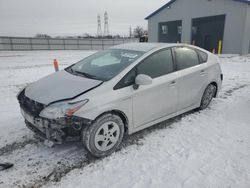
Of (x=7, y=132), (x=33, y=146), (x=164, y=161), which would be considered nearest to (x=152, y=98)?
(x=164, y=161)

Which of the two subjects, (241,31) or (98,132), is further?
(241,31)

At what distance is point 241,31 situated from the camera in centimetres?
1631

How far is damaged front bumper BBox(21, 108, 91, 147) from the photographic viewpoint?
→ 8.77 ft

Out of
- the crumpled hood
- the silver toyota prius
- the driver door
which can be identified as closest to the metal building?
the silver toyota prius

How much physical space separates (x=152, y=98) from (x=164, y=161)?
102 centimetres

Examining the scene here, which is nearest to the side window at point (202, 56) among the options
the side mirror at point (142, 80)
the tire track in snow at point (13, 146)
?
the side mirror at point (142, 80)

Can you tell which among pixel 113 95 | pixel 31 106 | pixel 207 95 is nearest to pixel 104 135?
pixel 113 95

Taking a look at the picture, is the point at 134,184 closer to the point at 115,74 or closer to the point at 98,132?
the point at 98,132

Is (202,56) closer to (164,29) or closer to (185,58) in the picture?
(185,58)

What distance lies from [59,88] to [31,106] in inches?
18.3

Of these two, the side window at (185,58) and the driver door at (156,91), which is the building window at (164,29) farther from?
the driver door at (156,91)

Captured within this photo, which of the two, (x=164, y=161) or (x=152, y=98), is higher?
(x=152, y=98)

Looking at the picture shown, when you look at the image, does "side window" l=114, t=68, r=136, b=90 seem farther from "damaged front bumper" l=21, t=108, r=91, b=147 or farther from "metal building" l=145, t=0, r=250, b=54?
"metal building" l=145, t=0, r=250, b=54

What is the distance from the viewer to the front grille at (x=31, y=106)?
286 centimetres
